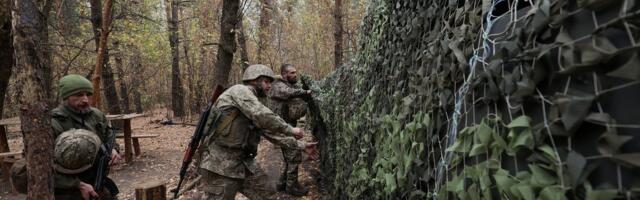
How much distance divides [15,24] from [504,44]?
346cm

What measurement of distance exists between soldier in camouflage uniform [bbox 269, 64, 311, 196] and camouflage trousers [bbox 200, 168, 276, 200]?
1.68 metres

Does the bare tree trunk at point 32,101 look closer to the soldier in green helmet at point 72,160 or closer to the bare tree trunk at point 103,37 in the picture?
the soldier in green helmet at point 72,160

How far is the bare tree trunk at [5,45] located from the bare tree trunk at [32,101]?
618 cm

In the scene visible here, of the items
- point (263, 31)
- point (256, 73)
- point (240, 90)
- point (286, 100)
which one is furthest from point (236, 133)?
→ point (263, 31)

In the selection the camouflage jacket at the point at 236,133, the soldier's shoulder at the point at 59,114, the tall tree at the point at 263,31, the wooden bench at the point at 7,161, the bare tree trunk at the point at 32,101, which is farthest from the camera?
the tall tree at the point at 263,31

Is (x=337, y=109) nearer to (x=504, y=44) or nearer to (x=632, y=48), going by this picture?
(x=504, y=44)

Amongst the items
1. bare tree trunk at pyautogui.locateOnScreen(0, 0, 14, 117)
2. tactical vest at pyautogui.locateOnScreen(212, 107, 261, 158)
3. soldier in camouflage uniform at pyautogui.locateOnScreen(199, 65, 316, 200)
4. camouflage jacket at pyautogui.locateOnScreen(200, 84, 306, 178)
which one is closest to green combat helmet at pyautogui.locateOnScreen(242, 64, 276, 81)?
soldier in camouflage uniform at pyautogui.locateOnScreen(199, 65, 316, 200)

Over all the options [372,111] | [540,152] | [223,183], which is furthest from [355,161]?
[540,152]

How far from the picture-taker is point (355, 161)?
3.77 metres

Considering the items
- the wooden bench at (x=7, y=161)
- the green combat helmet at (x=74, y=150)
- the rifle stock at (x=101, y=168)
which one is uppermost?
the green combat helmet at (x=74, y=150)

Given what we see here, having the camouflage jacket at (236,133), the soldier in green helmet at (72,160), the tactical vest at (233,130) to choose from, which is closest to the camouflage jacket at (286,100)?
the camouflage jacket at (236,133)

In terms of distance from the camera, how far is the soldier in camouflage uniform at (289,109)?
21.7ft

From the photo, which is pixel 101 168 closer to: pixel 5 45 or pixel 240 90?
pixel 240 90

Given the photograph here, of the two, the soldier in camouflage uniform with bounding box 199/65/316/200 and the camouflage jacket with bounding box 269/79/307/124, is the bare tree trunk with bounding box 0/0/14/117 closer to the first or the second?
the camouflage jacket with bounding box 269/79/307/124
